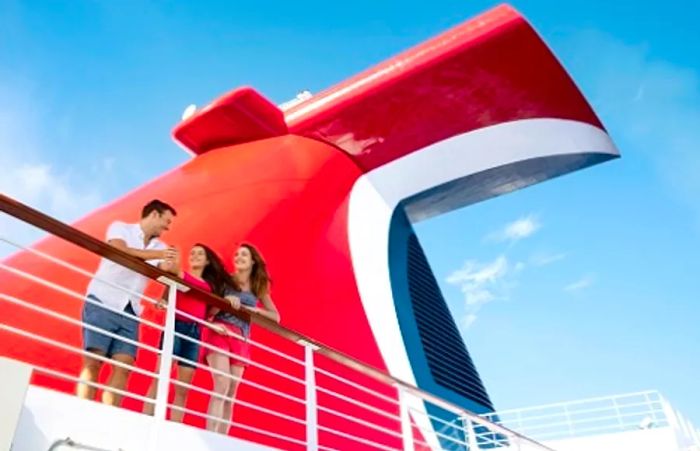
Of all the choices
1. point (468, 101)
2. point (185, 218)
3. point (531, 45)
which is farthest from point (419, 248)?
point (185, 218)

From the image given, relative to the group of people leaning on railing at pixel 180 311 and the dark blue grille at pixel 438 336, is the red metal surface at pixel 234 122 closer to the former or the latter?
the dark blue grille at pixel 438 336

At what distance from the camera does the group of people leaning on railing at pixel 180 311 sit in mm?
2754

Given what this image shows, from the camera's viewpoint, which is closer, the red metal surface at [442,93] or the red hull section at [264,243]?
the red hull section at [264,243]

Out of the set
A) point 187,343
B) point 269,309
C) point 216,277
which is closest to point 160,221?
point 216,277

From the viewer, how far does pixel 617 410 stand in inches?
250

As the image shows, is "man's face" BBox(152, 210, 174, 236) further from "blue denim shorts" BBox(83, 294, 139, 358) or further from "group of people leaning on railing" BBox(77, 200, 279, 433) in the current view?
"blue denim shorts" BBox(83, 294, 139, 358)

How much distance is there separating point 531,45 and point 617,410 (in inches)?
149

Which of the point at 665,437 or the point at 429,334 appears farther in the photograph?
the point at 429,334

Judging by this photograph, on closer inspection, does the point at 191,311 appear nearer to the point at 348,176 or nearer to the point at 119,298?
the point at 119,298

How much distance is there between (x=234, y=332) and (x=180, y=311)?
0.53 metres

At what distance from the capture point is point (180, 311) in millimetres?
2686

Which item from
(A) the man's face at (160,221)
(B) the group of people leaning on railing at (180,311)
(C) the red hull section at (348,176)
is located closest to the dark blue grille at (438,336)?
(C) the red hull section at (348,176)

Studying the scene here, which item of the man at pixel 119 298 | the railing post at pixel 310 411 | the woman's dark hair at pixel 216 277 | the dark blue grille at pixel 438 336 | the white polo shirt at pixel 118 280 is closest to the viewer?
the man at pixel 119 298

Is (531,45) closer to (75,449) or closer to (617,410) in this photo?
(617,410)
